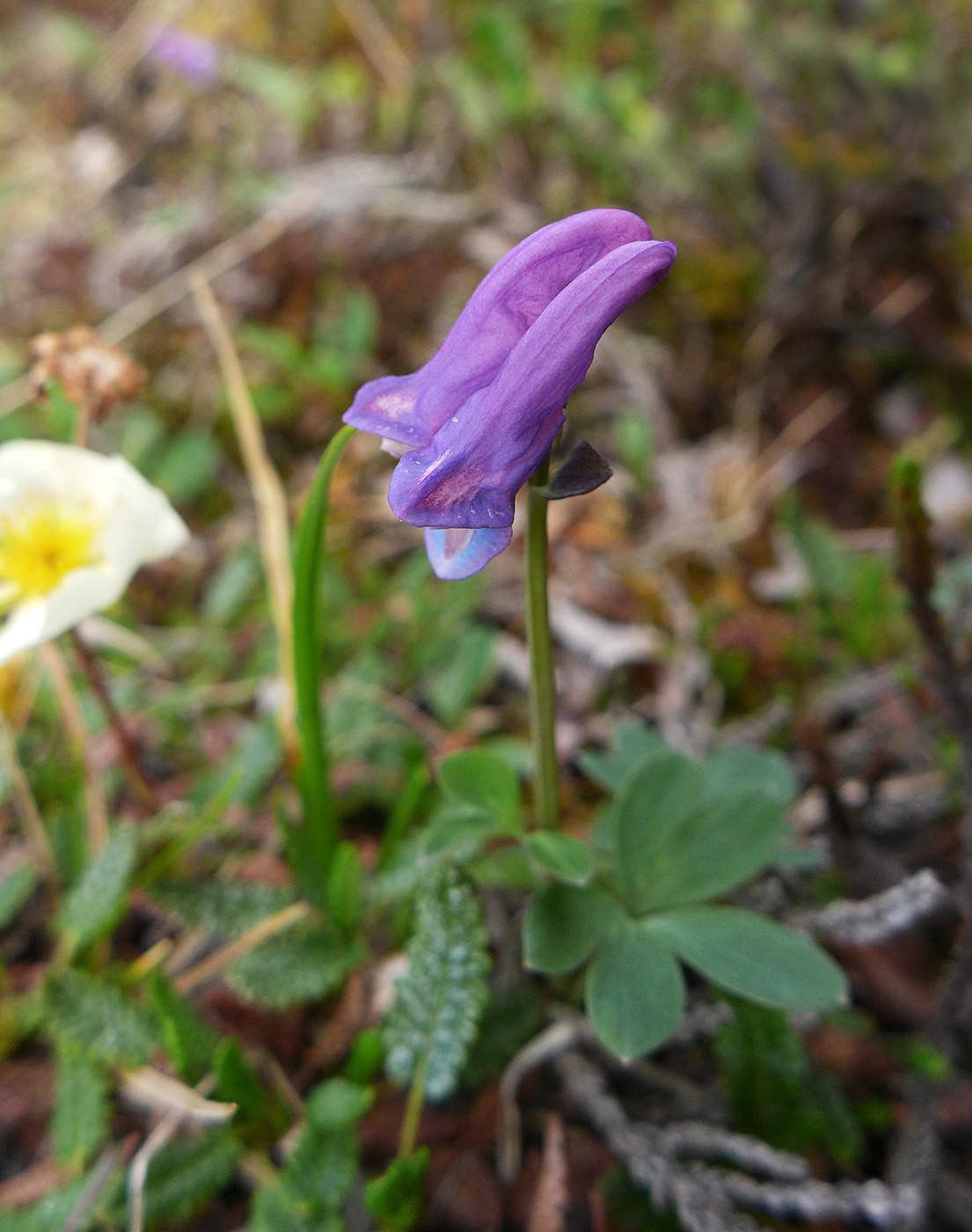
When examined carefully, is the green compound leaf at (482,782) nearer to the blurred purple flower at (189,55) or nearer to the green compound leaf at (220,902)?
the green compound leaf at (220,902)

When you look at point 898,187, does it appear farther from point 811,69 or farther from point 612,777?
point 612,777

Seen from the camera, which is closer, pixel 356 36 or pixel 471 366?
pixel 471 366

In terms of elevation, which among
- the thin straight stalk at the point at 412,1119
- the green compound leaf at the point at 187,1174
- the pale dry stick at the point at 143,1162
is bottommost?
the thin straight stalk at the point at 412,1119

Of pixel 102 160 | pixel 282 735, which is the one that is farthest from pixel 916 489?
pixel 102 160

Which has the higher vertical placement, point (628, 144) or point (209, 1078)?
point (628, 144)

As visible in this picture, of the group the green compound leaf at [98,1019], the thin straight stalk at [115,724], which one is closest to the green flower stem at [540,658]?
the green compound leaf at [98,1019]

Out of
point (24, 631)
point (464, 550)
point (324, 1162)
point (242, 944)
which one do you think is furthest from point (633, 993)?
point (24, 631)

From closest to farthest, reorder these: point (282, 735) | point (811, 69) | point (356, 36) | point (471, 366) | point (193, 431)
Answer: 1. point (471, 366)
2. point (282, 735)
3. point (193, 431)
4. point (811, 69)
5. point (356, 36)
